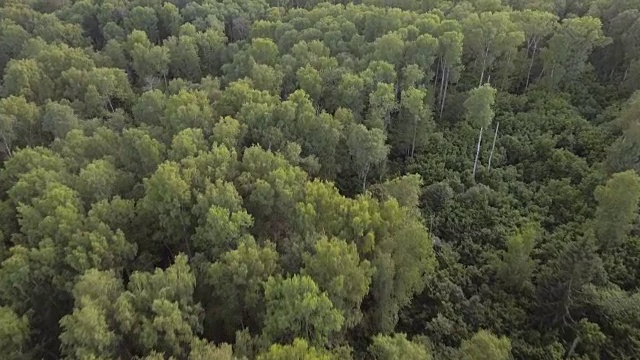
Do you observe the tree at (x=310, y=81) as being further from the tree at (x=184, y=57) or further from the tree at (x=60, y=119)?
the tree at (x=60, y=119)

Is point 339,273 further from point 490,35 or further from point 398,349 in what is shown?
point 490,35

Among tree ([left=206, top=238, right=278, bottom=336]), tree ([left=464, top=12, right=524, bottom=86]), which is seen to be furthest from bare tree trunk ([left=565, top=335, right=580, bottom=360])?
tree ([left=464, top=12, right=524, bottom=86])

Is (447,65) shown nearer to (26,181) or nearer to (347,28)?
(347,28)

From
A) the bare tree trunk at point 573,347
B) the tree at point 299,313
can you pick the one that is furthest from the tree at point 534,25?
the tree at point 299,313

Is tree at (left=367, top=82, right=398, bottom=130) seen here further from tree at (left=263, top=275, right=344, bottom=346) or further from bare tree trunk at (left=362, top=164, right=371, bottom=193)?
tree at (left=263, top=275, right=344, bottom=346)

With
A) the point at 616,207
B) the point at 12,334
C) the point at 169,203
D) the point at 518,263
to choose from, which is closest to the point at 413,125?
the point at 518,263
